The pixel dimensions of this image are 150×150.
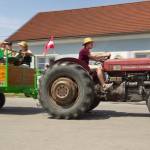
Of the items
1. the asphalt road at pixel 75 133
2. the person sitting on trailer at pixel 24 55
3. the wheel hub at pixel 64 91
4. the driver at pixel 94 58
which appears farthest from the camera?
the person sitting on trailer at pixel 24 55

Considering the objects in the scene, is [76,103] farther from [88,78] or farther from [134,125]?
[134,125]

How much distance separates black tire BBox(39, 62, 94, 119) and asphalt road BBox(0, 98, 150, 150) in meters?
0.26

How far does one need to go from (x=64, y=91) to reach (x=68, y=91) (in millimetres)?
107

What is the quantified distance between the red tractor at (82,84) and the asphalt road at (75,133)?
0.35 meters

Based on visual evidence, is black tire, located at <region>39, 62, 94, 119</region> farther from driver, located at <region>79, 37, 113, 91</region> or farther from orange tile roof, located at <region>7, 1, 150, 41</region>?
orange tile roof, located at <region>7, 1, 150, 41</region>

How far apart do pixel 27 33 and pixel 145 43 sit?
8344mm

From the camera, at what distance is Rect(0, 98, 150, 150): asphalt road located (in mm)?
5594

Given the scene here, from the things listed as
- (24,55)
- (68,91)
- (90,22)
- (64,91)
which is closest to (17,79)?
(24,55)

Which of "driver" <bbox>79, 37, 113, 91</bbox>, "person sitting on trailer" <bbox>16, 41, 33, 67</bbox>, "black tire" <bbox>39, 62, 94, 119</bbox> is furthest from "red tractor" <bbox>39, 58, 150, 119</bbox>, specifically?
"person sitting on trailer" <bbox>16, 41, 33, 67</bbox>

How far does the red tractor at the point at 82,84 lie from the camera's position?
830 centimetres

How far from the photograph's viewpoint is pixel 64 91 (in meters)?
8.43

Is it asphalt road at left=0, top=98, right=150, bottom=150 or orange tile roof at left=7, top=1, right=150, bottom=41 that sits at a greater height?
orange tile roof at left=7, top=1, right=150, bottom=41

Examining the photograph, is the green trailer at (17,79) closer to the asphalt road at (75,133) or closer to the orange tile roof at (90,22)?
the asphalt road at (75,133)

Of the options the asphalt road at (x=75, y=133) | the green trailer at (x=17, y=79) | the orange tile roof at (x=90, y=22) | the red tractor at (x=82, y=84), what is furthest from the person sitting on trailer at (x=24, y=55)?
the orange tile roof at (x=90, y=22)
